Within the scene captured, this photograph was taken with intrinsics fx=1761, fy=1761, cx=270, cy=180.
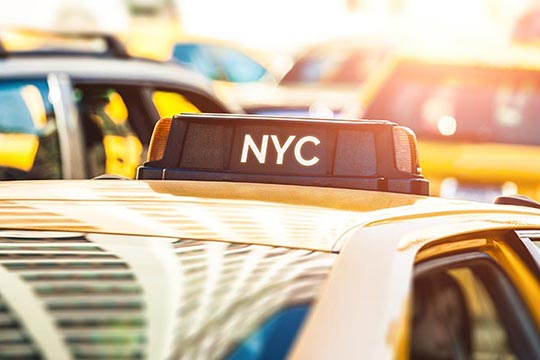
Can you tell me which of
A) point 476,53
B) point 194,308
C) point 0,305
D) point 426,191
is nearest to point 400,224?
point 194,308

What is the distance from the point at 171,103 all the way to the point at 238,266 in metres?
6.37

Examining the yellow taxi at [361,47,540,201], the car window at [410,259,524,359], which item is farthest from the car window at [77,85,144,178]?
the car window at [410,259,524,359]

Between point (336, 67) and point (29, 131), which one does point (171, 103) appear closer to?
point (29, 131)

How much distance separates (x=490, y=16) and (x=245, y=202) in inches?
1289

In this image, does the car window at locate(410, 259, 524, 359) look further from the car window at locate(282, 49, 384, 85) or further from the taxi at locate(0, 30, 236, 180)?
the car window at locate(282, 49, 384, 85)

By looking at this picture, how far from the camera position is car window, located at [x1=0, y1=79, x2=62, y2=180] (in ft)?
24.4

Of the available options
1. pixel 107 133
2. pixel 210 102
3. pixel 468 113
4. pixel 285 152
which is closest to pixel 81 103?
pixel 107 133

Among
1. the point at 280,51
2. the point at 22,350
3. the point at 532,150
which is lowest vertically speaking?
the point at 280,51

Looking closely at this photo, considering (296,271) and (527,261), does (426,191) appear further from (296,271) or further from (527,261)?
(296,271)

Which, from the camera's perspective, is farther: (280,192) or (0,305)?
(280,192)

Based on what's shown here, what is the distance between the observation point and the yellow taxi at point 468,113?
8.67 meters

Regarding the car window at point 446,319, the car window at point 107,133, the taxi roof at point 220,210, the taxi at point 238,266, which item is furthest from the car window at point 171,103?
the taxi roof at point 220,210

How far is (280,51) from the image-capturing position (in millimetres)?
34250

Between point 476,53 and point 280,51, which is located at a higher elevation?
point 476,53
